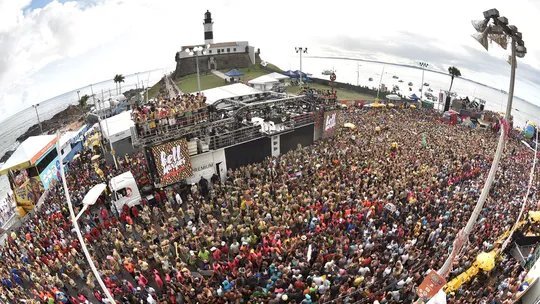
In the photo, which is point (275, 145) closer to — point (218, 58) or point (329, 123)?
point (329, 123)

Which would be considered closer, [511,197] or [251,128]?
[511,197]

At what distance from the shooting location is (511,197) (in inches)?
831

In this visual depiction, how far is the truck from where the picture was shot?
59.6 ft

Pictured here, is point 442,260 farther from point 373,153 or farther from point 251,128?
point 251,128

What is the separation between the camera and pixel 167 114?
66.6 feet

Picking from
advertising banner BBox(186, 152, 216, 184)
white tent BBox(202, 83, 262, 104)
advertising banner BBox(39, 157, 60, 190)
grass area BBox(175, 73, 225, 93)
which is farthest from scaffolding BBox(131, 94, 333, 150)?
grass area BBox(175, 73, 225, 93)

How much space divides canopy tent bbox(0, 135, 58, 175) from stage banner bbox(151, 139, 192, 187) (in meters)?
10.4

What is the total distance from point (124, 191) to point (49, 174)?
1092cm

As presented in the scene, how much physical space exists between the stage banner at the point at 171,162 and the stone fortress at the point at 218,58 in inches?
2529

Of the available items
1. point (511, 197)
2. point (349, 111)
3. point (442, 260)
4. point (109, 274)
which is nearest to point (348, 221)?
point (442, 260)

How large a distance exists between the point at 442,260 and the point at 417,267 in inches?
44.6

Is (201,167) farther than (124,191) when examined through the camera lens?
Yes

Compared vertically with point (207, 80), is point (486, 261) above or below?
below

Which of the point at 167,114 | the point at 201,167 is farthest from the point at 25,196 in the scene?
the point at 201,167
